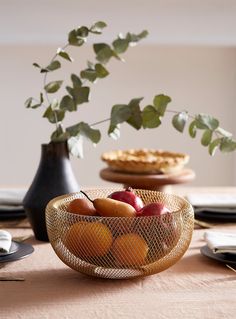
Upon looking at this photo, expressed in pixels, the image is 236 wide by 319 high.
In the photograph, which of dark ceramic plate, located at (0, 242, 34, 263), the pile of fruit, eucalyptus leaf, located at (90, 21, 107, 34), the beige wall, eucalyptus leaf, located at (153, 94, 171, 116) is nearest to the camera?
the pile of fruit

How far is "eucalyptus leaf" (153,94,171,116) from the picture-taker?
1.54 meters

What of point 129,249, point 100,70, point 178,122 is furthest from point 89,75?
point 129,249

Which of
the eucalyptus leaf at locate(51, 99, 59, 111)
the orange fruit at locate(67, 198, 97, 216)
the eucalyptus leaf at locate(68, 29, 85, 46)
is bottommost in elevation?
the orange fruit at locate(67, 198, 97, 216)

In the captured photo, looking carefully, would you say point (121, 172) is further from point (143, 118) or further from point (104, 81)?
point (104, 81)

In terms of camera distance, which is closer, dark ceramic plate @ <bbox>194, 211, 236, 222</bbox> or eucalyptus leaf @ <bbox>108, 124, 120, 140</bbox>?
eucalyptus leaf @ <bbox>108, 124, 120, 140</bbox>

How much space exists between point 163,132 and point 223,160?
0.35 metres

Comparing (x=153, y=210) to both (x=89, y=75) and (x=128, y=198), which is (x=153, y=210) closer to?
(x=128, y=198)

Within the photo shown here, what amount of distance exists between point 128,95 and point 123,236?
238 centimetres

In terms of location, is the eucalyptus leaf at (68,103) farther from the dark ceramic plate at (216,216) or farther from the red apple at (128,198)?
the dark ceramic plate at (216,216)

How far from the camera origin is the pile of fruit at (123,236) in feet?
3.91

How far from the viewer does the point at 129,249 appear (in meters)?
1.18

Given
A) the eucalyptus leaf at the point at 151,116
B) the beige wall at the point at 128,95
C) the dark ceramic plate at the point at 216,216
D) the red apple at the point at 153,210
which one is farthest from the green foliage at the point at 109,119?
the beige wall at the point at 128,95

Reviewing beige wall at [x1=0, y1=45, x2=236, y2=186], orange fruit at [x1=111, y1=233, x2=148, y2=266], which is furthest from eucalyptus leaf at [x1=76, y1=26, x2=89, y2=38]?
beige wall at [x1=0, y1=45, x2=236, y2=186]

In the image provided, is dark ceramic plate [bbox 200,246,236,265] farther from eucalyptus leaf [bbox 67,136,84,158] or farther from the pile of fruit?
eucalyptus leaf [bbox 67,136,84,158]
